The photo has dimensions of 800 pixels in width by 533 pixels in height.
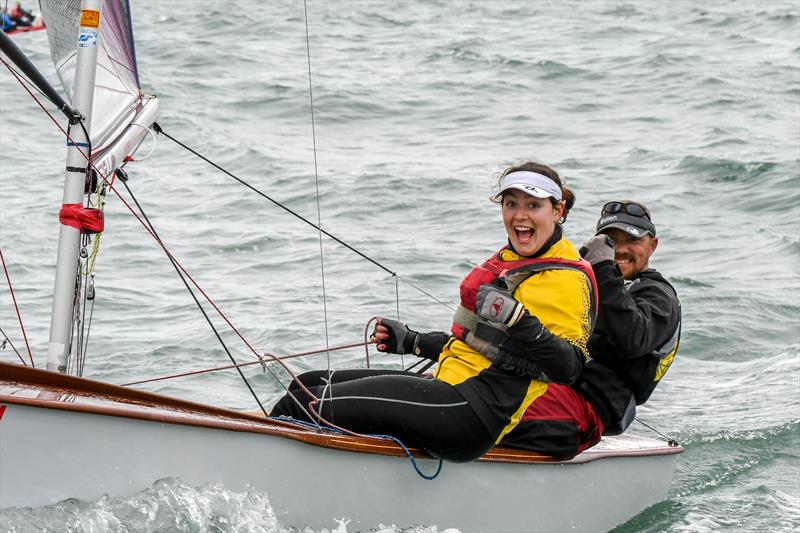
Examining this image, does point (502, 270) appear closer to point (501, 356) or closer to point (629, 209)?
point (501, 356)

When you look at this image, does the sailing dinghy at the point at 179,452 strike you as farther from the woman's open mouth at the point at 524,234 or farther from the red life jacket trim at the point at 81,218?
the woman's open mouth at the point at 524,234

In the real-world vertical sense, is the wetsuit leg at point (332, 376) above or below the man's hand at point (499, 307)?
below

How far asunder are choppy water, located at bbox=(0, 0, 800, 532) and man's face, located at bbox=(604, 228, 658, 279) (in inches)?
42.3

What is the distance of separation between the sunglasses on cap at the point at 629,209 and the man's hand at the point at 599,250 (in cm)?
34

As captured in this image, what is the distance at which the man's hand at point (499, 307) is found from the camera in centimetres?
324

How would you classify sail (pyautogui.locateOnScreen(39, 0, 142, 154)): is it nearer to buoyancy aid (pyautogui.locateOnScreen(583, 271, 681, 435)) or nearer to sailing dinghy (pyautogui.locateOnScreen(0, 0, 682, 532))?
sailing dinghy (pyautogui.locateOnScreen(0, 0, 682, 532))

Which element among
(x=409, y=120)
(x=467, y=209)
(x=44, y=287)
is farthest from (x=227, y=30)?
(x=44, y=287)

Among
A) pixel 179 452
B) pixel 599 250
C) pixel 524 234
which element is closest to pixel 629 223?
pixel 599 250

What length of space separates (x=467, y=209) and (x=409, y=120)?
412cm

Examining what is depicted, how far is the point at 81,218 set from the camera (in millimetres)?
3590

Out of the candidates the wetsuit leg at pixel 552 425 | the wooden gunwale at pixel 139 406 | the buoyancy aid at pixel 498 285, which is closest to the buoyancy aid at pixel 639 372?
the wetsuit leg at pixel 552 425

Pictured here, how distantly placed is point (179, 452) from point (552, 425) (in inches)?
54.0

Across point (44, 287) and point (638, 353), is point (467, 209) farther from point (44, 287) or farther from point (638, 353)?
point (638, 353)

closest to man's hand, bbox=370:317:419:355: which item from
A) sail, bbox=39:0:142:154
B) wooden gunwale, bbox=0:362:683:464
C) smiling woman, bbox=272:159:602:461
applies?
smiling woman, bbox=272:159:602:461
